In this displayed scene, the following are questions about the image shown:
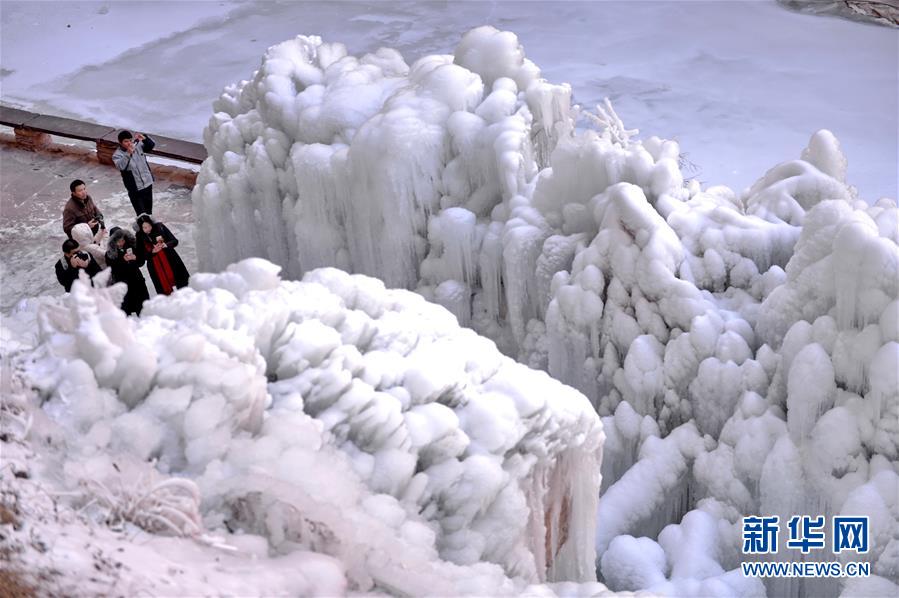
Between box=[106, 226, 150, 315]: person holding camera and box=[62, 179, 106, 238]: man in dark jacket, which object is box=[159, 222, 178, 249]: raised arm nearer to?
box=[106, 226, 150, 315]: person holding camera

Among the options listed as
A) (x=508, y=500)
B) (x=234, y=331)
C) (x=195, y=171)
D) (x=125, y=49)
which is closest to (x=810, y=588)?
(x=508, y=500)

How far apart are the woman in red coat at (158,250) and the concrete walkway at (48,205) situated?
137 centimetres

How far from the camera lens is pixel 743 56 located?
12562 mm

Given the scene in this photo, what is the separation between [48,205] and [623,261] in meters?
6.03

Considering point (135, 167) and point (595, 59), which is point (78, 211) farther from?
point (595, 59)

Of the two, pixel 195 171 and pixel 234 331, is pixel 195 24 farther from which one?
pixel 234 331

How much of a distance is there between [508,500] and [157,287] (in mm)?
3590

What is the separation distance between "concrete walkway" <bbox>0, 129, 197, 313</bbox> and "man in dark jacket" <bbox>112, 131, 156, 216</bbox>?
540mm

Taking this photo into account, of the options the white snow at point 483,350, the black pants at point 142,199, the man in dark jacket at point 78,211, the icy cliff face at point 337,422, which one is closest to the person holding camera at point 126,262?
the white snow at point 483,350

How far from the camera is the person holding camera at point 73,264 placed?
18.9 ft

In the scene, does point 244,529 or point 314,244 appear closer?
point 244,529

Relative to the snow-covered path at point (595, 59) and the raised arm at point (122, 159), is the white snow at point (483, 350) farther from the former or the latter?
the snow-covered path at point (595, 59)

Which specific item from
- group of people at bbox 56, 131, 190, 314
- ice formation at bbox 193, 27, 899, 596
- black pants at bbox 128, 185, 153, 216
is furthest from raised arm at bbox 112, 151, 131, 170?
group of people at bbox 56, 131, 190, 314

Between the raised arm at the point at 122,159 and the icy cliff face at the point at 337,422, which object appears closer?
the icy cliff face at the point at 337,422
